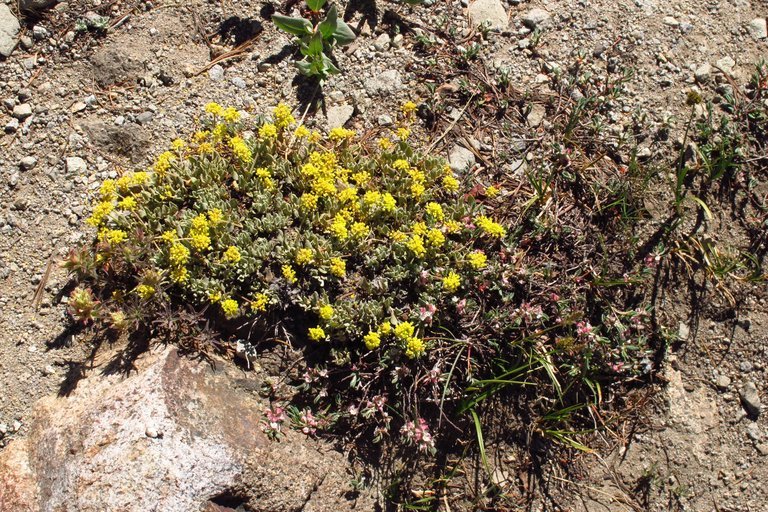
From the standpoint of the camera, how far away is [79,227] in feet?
14.3

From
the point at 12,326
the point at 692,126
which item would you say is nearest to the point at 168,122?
the point at 12,326

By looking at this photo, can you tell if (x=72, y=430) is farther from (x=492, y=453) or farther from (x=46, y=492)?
(x=492, y=453)

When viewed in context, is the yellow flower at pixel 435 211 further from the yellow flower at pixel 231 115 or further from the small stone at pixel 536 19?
the small stone at pixel 536 19

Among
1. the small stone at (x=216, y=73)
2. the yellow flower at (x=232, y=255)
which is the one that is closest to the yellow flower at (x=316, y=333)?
the yellow flower at (x=232, y=255)

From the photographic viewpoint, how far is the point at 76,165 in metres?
4.52

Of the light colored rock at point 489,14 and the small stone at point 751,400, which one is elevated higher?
the light colored rock at point 489,14

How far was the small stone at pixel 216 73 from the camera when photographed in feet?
15.9

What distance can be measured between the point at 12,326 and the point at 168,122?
1896 mm

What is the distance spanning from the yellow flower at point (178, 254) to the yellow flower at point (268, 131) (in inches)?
40.6

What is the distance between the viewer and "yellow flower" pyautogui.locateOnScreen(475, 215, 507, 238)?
429 centimetres

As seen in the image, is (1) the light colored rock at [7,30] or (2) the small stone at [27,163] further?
(1) the light colored rock at [7,30]

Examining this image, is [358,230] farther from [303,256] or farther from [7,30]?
[7,30]

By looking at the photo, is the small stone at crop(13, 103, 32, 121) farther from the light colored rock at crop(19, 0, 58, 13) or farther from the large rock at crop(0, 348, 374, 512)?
the large rock at crop(0, 348, 374, 512)

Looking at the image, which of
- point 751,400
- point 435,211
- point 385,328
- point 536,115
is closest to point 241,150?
point 435,211
